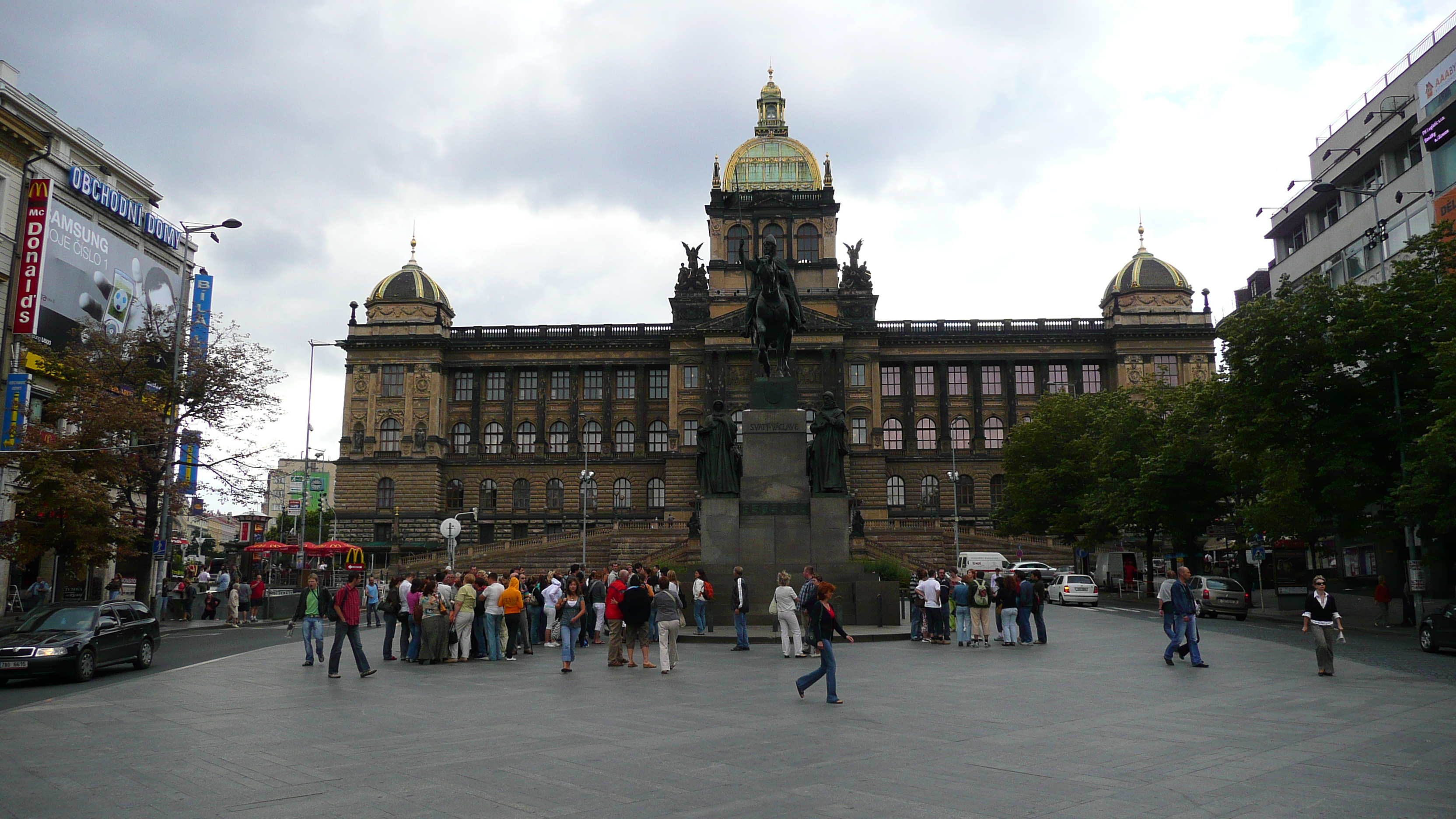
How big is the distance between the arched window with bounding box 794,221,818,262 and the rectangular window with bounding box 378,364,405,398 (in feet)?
111

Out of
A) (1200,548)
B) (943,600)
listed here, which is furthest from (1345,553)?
(943,600)

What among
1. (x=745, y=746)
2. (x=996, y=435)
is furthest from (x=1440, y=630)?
(x=996, y=435)

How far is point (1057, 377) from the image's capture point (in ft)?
275

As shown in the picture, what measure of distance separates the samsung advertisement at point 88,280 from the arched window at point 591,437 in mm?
37136

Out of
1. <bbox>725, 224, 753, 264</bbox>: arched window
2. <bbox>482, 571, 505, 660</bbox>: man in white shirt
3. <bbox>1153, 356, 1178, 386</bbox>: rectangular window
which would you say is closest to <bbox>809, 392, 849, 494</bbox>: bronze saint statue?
<bbox>482, 571, 505, 660</bbox>: man in white shirt

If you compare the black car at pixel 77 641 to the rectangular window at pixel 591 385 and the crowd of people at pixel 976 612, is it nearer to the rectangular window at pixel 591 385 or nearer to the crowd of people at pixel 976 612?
the crowd of people at pixel 976 612

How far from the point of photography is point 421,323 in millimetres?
84000

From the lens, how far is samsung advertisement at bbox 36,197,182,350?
43.1m

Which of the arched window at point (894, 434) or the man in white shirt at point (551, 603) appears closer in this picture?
the man in white shirt at point (551, 603)

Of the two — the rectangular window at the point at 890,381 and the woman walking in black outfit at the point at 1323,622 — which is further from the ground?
the rectangular window at the point at 890,381

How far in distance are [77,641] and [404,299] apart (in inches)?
2701

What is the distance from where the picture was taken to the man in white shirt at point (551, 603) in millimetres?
25172

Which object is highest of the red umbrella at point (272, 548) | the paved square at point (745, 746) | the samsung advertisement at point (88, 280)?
the samsung advertisement at point (88, 280)

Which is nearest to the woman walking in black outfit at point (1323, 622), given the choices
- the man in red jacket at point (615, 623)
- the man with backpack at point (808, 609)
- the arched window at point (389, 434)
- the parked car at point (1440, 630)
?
the parked car at point (1440, 630)
